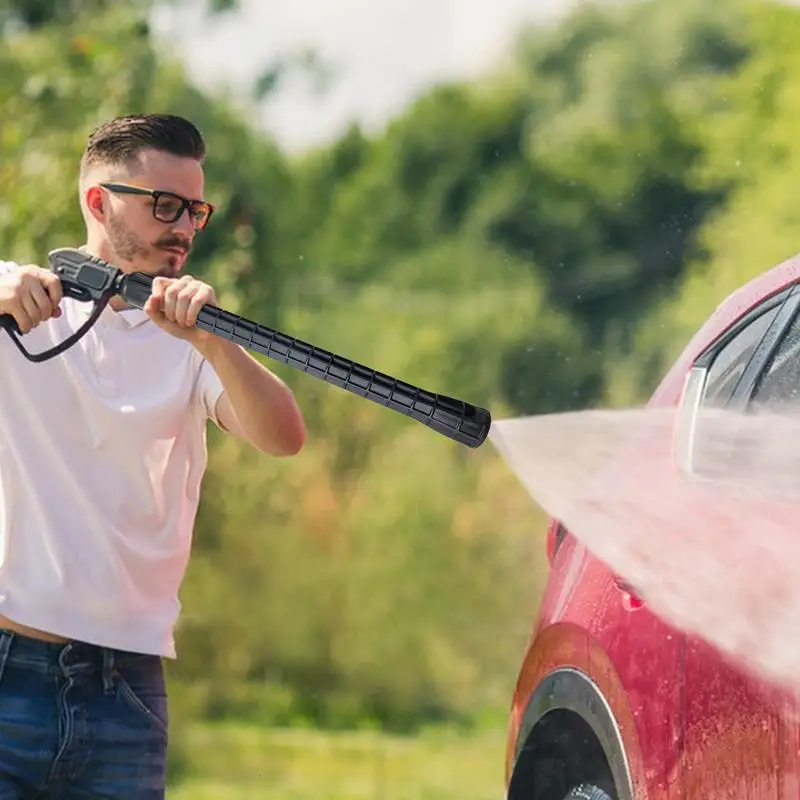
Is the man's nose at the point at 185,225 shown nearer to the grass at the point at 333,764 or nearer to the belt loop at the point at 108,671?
the belt loop at the point at 108,671

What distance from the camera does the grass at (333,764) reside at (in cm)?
708

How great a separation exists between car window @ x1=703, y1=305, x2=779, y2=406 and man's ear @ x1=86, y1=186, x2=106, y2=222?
1161mm

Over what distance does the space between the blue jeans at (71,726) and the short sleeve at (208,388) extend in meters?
0.47

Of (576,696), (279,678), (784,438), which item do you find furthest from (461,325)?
(784,438)

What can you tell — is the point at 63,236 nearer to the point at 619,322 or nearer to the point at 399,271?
the point at 399,271

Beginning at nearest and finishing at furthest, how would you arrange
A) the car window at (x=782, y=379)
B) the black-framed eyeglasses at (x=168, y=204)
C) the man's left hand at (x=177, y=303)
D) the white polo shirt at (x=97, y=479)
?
the car window at (x=782, y=379) → the man's left hand at (x=177, y=303) → the white polo shirt at (x=97, y=479) → the black-framed eyeglasses at (x=168, y=204)

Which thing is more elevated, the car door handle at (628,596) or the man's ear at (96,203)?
the man's ear at (96,203)

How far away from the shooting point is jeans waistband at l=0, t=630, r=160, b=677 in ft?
9.81

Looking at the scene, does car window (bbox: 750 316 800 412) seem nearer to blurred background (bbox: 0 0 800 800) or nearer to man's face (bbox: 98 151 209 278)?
man's face (bbox: 98 151 209 278)

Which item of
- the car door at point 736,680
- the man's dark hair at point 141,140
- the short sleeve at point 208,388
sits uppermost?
the man's dark hair at point 141,140

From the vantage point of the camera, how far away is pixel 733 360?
9.84 ft

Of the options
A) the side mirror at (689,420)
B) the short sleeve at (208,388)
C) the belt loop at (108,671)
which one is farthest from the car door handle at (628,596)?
the belt loop at (108,671)

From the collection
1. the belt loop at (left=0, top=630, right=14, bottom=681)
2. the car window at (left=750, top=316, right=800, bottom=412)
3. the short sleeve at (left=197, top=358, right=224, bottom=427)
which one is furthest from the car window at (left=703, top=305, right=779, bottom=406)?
the belt loop at (left=0, top=630, right=14, bottom=681)

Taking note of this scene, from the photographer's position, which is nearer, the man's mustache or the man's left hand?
the man's left hand
